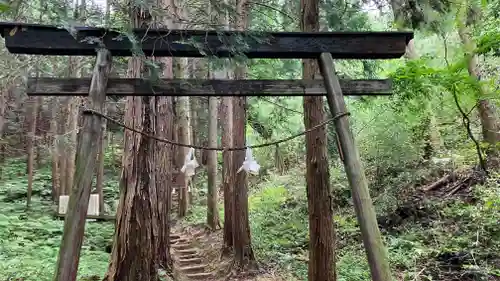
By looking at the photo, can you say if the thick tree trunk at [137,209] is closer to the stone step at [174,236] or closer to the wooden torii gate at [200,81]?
the wooden torii gate at [200,81]

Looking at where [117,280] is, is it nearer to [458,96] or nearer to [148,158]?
[148,158]

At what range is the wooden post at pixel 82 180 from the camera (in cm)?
306

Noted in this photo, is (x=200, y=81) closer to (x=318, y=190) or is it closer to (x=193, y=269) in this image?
(x=318, y=190)

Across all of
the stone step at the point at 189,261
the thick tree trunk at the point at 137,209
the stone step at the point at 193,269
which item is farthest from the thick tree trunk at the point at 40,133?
the thick tree trunk at the point at 137,209

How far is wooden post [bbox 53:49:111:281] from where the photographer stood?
3.06m

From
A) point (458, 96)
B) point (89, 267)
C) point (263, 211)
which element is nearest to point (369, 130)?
point (458, 96)

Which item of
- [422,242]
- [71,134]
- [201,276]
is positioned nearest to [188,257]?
[201,276]

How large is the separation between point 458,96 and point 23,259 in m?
8.77

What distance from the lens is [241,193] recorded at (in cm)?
935

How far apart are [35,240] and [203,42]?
301 inches

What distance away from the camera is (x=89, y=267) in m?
7.54

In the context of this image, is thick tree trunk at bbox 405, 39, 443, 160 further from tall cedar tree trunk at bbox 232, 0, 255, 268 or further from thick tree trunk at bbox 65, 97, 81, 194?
thick tree trunk at bbox 65, 97, 81, 194

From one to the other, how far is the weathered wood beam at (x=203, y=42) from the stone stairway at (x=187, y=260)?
4.93 metres

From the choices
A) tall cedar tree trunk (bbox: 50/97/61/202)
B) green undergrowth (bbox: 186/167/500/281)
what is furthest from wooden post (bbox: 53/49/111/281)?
tall cedar tree trunk (bbox: 50/97/61/202)
